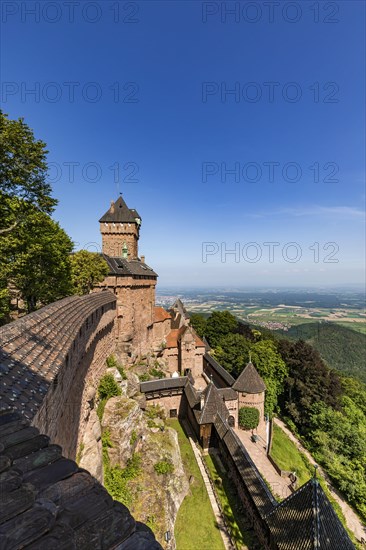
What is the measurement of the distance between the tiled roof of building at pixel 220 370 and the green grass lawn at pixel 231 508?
31.8 feet

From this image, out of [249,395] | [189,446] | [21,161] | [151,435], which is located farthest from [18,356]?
[249,395]

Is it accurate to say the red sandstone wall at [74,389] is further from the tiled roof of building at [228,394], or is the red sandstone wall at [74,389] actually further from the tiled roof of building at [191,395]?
the tiled roof of building at [228,394]

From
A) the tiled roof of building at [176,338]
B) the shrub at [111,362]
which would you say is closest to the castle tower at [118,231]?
the tiled roof of building at [176,338]

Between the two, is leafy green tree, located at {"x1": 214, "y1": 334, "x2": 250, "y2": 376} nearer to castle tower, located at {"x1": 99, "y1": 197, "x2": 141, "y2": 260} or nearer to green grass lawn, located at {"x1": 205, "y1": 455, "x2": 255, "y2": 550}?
green grass lawn, located at {"x1": 205, "y1": 455, "x2": 255, "y2": 550}

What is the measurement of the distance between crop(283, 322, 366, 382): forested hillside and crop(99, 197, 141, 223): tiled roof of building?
70112 millimetres

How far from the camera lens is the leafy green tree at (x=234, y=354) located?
3215 centimetres

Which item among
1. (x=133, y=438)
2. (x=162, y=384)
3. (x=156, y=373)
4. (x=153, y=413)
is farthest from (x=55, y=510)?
(x=156, y=373)

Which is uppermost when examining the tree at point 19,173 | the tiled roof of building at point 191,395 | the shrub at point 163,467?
the tree at point 19,173

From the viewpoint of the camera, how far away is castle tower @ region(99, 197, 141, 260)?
3228 cm

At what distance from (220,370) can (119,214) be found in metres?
25.2

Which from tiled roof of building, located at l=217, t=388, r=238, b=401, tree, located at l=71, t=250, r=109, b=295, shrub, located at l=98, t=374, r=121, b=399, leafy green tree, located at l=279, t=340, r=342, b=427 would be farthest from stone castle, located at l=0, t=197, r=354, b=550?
leafy green tree, located at l=279, t=340, r=342, b=427

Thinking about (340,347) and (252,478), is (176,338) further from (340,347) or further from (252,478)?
(340,347)

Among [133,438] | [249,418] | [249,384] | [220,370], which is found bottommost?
[249,418]

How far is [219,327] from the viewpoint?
41.3 m
